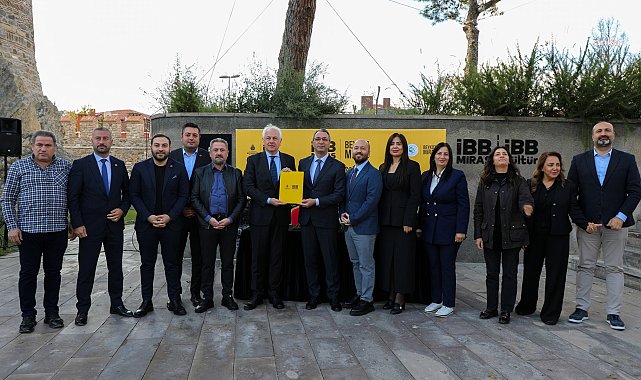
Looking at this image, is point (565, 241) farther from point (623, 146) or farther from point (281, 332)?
point (623, 146)

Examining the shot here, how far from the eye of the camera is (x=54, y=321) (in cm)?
441

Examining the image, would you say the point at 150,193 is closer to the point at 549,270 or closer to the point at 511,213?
the point at 511,213

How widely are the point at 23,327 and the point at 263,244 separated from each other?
235cm

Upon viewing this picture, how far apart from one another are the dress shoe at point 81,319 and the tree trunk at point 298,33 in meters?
6.08

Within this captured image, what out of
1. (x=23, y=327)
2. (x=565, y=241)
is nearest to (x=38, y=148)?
(x=23, y=327)

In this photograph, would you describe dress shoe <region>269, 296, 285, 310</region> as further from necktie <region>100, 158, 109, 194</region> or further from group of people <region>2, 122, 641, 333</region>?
necktie <region>100, 158, 109, 194</region>

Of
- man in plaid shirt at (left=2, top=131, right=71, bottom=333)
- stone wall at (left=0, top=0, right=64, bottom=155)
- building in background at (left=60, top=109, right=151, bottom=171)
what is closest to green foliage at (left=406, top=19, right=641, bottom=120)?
man in plaid shirt at (left=2, top=131, right=71, bottom=333)

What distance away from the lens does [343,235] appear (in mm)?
5383

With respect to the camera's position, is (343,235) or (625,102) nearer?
(343,235)

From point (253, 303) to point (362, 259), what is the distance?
4.24 feet

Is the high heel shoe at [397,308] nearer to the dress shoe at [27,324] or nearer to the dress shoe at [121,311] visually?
the dress shoe at [121,311]

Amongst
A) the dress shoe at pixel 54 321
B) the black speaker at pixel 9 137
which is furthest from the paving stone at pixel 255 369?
the black speaker at pixel 9 137

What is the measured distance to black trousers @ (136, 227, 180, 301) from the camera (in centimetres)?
479

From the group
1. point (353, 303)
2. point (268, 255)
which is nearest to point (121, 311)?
point (268, 255)
